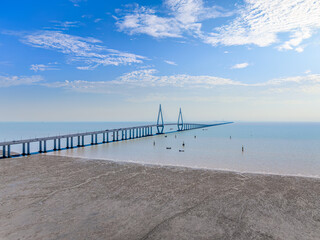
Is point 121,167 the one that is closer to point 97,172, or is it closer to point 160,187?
point 97,172

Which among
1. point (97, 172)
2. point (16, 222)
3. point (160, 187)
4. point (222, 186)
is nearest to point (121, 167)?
point (97, 172)

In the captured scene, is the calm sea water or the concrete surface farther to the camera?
the calm sea water

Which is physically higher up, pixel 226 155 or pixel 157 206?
pixel 157 206

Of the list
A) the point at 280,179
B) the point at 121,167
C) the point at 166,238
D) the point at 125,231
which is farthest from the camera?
the point at 121,167

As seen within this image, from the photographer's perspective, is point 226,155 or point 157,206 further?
point 226,155

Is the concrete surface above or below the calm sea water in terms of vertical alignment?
above

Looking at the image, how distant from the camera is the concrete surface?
32.9ft

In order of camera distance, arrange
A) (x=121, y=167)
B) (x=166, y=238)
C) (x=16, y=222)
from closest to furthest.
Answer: (x=166, y=238), (x=16, y=222), (x=121, y=167)

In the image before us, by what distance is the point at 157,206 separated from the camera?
13.2 meters

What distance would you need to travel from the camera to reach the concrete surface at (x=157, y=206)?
10031 mm

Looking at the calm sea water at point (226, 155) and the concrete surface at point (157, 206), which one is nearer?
the concrete surface at point (157, 206)

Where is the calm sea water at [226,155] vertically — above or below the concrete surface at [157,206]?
below

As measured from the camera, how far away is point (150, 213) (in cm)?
1215

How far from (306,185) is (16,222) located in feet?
73.0
